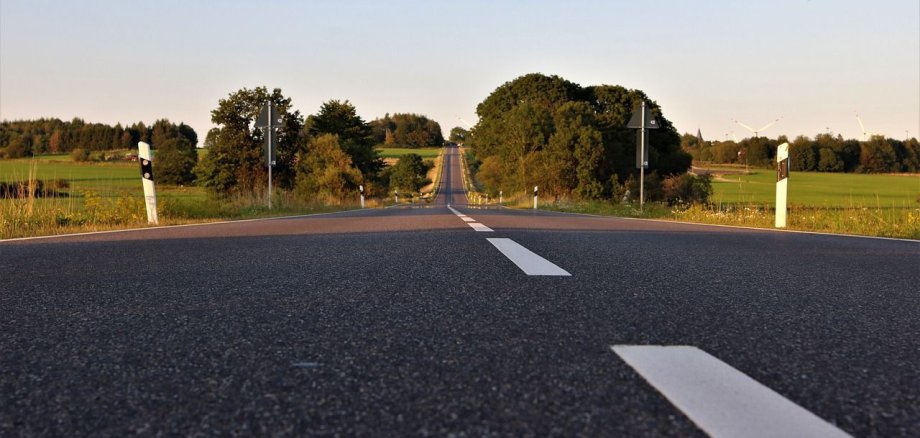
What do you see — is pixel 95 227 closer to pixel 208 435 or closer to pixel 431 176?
pixel 208 435

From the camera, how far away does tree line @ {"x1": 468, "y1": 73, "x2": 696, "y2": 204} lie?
39.2 meters

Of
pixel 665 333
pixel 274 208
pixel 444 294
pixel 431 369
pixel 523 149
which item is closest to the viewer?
pixel 431 369

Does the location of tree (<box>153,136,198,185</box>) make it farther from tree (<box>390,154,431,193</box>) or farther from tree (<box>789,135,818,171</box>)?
tree (<box>789,135,818,171</box>)

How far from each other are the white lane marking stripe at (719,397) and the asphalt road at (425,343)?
1.6 inches

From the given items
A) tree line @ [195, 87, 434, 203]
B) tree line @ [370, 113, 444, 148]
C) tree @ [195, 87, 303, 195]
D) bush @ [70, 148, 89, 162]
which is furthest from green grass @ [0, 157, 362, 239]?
tree line @ [370, 113, 444, 148]

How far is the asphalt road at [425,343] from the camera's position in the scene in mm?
1405

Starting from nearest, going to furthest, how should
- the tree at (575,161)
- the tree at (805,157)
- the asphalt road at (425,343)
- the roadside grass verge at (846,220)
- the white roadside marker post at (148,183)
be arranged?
the asphalt road at (425,343) → the roadside grass verge at (846,220) → the white roadside marker post at (148,183) → the tree at (575,161) → the tree at (805,157)

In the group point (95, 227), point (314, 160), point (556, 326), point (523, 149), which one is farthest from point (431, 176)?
point (556, 326)

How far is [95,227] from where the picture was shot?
877cm

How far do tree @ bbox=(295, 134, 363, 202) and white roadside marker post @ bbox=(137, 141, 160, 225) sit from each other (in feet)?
75.0

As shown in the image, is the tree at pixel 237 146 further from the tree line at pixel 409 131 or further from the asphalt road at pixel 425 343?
the tree line at pixel 409 131

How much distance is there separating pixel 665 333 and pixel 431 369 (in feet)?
2.98

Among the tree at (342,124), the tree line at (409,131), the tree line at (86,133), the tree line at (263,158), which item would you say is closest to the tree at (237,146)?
the tree line at (263,158)

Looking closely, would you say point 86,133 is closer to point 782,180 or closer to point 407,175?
point 407,175
